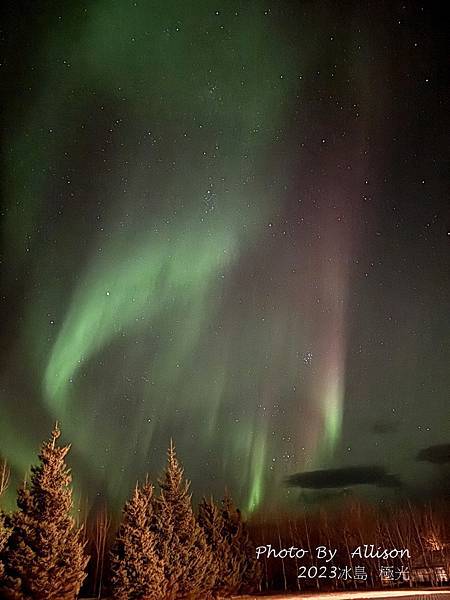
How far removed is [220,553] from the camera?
42688 millimetres

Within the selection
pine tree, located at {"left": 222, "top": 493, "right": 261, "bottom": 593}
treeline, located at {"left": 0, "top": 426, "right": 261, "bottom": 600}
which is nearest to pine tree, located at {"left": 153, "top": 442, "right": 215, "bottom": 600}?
treeline, located at {"left": 0, "top": 426, "right": 261, "bottom": 600}

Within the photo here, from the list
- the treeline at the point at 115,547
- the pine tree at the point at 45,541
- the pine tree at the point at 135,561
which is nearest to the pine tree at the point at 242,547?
the treeline at the point at 115,547

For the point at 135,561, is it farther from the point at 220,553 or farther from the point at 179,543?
the point at 220,553

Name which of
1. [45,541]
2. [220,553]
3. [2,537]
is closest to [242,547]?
[220,553]

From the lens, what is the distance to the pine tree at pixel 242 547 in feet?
158

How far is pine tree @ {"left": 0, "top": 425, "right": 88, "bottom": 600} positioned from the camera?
25.5m

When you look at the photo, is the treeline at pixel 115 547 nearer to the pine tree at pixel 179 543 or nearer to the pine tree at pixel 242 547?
the pine tree at pixel 179 543

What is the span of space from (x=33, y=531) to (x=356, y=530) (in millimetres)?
80053

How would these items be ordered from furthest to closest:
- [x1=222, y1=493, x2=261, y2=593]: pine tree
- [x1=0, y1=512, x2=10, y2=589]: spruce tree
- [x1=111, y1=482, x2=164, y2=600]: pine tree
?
1. [x1=222, y1=493, x2=261, y2=593]: pine tree
2. [x1=111, y1=482, x2=164, y2=600]: pine tree
3. [x1=0, y1=512, x2=10, y2=589]: spruce tree

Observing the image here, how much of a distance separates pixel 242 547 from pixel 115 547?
21161mm

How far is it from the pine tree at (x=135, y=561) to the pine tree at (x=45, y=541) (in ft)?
10.1

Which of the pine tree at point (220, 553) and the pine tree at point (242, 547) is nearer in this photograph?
the pine tree at point (220, 553)

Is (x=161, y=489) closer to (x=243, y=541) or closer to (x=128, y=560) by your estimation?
(x=128, y=560)

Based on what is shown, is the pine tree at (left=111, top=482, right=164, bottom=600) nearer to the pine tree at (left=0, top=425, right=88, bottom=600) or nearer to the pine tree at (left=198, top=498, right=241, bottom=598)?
the pine tree at (left=0, top=425, right=88, bottom=600)
